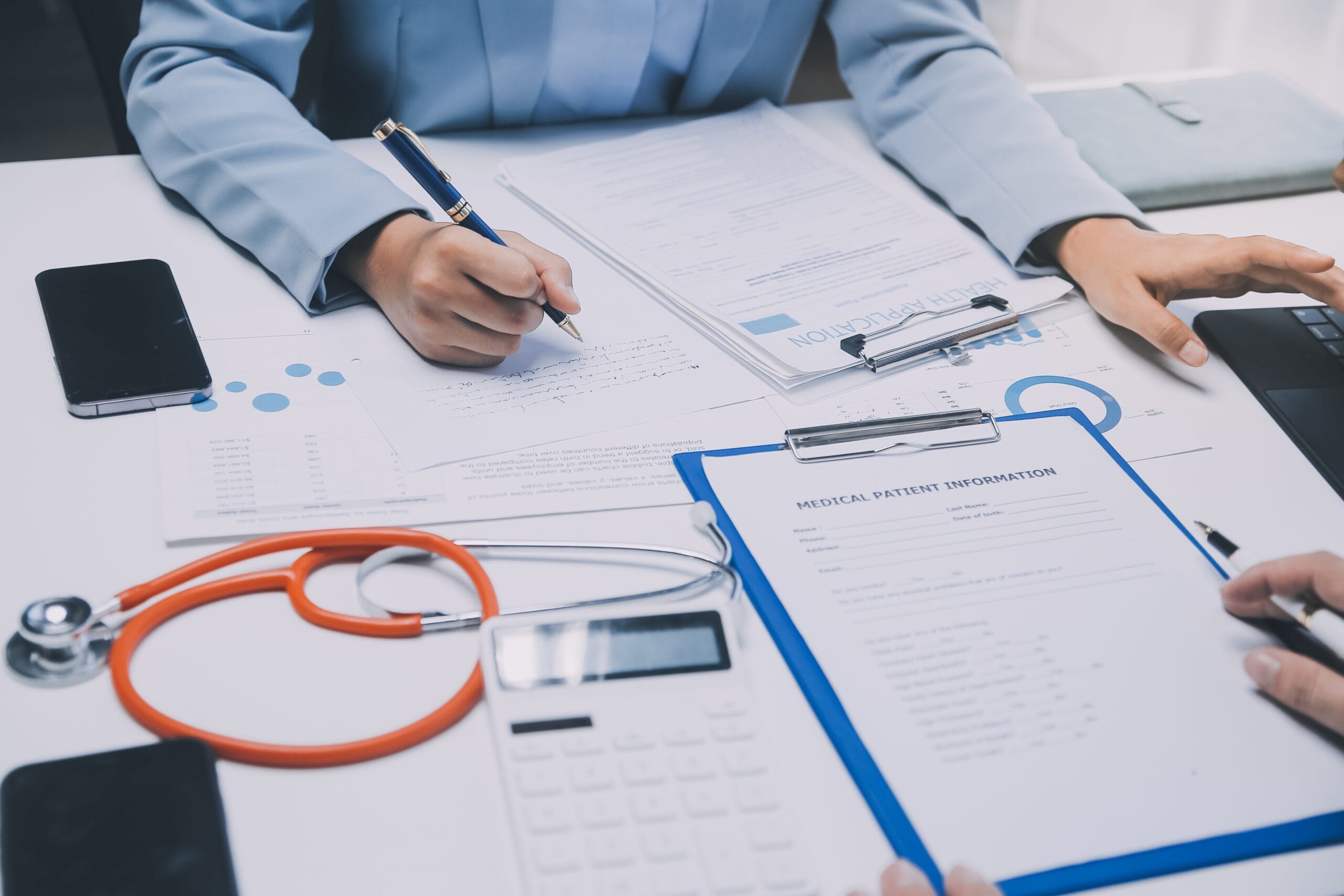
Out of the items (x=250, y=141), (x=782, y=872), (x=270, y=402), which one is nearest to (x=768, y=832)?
(x=782, y=872)

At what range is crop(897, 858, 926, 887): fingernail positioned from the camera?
398mm

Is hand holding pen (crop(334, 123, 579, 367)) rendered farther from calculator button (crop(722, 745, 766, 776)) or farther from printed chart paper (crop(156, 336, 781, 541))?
calculator button (crop(722, 745, 766, 776))

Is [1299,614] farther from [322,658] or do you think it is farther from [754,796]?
[322,658]

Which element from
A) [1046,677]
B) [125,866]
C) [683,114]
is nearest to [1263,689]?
[1046,677]

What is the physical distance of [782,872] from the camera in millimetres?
411

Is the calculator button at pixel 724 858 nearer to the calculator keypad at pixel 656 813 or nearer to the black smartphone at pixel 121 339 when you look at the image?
the calculator keypad at pixel 656 813

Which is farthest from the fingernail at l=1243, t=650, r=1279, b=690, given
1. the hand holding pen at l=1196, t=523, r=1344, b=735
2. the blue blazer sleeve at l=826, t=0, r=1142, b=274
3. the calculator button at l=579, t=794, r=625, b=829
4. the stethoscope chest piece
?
the stethoscope chest piece

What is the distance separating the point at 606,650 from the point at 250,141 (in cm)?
53

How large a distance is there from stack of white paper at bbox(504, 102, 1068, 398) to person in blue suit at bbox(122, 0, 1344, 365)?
5cm

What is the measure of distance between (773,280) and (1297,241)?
1.65 ft

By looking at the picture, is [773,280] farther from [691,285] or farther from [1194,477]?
[1194,477]

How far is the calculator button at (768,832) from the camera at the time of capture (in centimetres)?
42

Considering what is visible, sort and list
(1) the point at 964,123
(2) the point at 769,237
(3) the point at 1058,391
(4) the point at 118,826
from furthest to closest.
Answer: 1. (1) the point at 964,123
2. (2) the point at 769,237
3. (3) the point at 1058,391
4. (4) the point at 118,826

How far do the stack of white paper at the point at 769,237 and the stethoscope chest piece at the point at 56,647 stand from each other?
426mm
